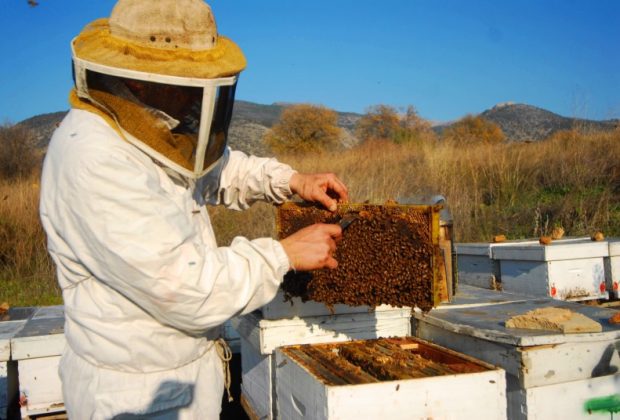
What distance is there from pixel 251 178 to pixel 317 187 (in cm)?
34

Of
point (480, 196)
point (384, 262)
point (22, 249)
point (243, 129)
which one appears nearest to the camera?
point (384, 262)

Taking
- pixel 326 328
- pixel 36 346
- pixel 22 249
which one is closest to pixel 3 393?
pixel 36 346

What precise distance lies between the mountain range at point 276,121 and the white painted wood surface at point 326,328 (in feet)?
88.4

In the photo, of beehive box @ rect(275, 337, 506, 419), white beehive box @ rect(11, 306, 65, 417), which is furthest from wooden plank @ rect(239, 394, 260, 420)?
white beehive box @ rect(11, 306, 65, 417)

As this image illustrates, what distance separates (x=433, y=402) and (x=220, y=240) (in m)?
7.43

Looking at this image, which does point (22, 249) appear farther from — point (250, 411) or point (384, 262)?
point (384, 262)

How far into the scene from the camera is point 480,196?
31.5 ft

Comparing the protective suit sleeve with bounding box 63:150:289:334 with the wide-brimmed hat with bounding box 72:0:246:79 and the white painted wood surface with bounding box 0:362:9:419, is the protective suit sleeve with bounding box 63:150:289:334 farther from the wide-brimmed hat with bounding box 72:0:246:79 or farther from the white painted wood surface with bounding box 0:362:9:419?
the white painted wood surface with bounding box 0:362:9:419

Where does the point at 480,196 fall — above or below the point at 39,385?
below

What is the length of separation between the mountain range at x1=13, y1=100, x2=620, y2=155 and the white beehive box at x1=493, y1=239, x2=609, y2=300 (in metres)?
25.9

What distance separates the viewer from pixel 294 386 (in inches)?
86.4

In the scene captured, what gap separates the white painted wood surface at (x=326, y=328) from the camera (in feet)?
8.82

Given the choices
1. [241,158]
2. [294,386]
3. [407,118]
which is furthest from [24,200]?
[407,118]

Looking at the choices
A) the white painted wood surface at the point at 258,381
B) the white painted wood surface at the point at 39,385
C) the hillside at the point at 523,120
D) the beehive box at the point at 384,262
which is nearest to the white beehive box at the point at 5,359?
the white painted wood surface at the point at 39,385
